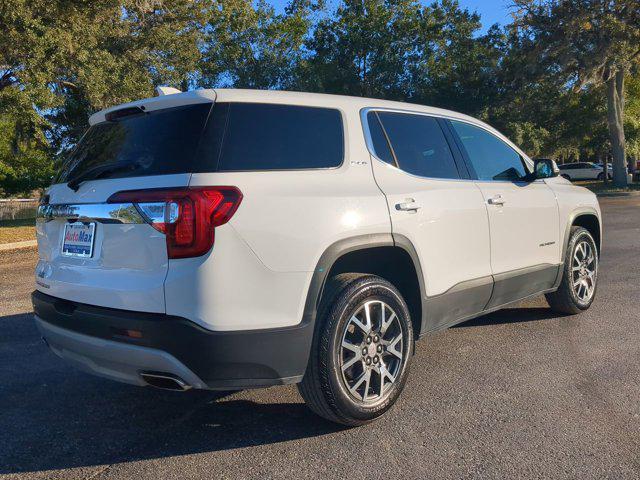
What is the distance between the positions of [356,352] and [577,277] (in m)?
3.32

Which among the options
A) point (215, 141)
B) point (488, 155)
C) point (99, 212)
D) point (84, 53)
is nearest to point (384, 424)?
point (215, 141)

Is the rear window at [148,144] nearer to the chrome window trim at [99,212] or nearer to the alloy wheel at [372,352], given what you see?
the chrome window trim at [99,212]

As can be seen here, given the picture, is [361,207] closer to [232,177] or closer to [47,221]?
[232,177]

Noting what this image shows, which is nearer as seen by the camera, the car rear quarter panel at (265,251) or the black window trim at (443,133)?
the car rear quarter panel at (265,251)

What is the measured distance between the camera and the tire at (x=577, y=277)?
5363mm

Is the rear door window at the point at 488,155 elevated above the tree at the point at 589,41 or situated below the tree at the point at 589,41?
below

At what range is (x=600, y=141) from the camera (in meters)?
39.9

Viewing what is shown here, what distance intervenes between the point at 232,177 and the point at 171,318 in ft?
2.46

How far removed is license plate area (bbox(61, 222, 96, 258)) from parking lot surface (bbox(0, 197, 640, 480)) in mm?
1054

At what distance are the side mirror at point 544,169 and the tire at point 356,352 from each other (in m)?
2.14

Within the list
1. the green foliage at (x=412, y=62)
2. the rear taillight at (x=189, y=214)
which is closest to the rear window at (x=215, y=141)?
the rear taillight at (x=189, y=214)

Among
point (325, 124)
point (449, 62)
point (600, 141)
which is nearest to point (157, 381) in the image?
point (325, 124)

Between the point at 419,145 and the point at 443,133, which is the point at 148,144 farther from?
the point at 443,133

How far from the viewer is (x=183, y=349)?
2691 millimetres
